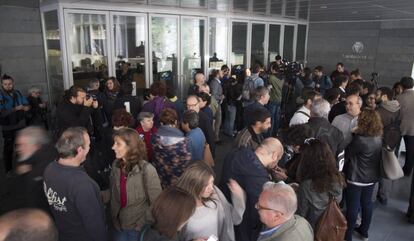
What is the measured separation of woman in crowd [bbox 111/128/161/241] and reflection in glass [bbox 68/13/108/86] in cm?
491

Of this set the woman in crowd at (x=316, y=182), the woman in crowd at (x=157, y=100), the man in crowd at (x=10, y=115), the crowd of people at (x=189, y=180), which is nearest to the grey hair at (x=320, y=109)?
the crowd of people at (x=189, y=180)

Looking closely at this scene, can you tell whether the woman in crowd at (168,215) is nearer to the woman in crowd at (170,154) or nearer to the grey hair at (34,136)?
the woman in crowd at (170,154)

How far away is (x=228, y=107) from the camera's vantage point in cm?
744

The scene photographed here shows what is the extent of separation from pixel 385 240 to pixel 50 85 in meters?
7.16

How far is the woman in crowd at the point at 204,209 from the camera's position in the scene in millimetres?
2133

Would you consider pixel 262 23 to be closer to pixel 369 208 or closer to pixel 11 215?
pixel 369 208

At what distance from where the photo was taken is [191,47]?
356 inches

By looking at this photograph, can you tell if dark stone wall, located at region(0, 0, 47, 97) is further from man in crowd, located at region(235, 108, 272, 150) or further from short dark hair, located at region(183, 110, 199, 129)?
man in crowd, located at region(235, 108, 272, 150)

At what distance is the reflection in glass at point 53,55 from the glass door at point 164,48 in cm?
215

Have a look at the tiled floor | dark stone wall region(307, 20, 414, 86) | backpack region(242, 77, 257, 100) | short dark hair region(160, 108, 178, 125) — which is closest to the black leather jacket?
the tiled floor

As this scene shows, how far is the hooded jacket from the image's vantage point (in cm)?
260

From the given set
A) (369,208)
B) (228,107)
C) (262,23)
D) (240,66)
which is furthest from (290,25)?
(369,208)

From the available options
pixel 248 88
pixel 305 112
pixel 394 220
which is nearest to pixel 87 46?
pixel 248 88

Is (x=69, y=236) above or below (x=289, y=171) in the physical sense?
below
